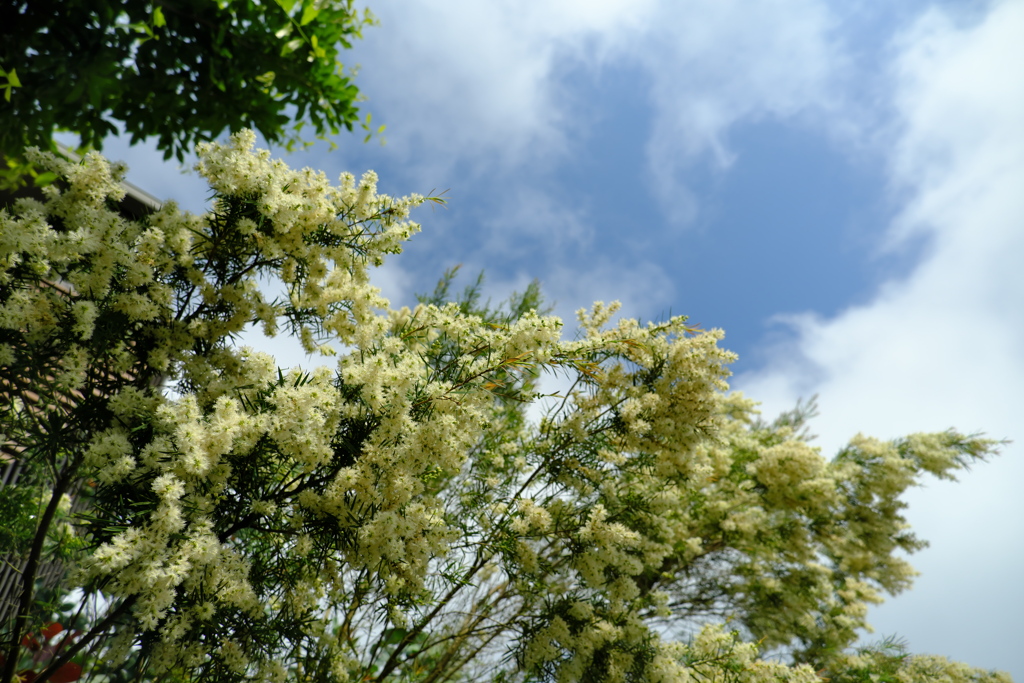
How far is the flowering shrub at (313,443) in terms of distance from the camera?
77.9 inches

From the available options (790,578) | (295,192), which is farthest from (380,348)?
(790,578)

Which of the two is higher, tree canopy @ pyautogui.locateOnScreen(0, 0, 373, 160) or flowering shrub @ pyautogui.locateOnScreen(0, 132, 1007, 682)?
tree canopy @ pyautogui.locateOnScreen(0, 0, 373, 160)

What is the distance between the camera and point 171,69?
2.53m

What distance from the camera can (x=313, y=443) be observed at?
6.37 ft

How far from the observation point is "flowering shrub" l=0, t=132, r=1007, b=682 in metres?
1.98

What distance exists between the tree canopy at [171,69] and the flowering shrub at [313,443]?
0.75ft

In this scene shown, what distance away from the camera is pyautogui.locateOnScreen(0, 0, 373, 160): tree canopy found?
2254 mm

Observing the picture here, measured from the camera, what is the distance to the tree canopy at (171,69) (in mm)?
2254

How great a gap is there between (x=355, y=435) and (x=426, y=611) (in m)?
1.37

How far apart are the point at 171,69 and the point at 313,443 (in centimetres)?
171

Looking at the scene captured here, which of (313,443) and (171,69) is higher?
(171,69)

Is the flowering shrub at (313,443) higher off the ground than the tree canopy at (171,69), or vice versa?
the tree canopy at (171,69)

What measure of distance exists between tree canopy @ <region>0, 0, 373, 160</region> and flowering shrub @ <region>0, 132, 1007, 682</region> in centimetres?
23

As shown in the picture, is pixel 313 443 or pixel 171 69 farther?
pixel 171 69
